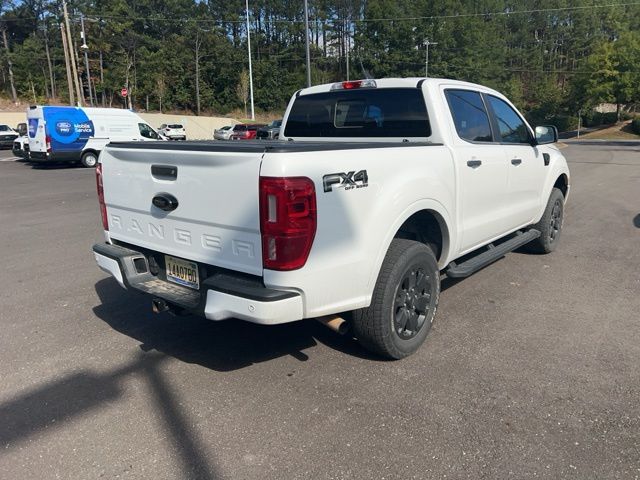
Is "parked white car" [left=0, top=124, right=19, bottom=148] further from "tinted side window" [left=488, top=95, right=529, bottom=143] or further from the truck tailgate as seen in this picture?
"tinted side window" [left=488, top=95, right=529, bottom=143]

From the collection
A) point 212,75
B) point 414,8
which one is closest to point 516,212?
point 212,75

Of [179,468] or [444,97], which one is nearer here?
[179,468]

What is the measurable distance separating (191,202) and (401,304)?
5.15ft

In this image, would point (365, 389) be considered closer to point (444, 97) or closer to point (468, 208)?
point (468, 208)

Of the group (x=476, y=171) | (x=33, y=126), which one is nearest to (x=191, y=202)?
(x=476, y=171)

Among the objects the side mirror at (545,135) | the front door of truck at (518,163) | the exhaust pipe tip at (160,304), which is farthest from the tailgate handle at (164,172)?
the side mirror at (545,135)

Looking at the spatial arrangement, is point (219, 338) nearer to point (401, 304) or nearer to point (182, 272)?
point (182, 272)

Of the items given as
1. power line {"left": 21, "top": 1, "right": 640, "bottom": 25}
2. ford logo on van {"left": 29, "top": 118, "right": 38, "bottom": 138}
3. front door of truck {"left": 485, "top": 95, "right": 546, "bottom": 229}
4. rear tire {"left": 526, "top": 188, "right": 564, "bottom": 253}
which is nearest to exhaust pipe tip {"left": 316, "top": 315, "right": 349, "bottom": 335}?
front door of truck {"left": 485, "top": 95, "right": 546, "bottom": 229}

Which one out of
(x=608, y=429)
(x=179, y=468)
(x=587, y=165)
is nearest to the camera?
(x=179, y=468)

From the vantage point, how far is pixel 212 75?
72.1 metres

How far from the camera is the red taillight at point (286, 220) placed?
2.78 m

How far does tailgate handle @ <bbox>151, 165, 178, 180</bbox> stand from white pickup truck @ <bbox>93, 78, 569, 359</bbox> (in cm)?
1

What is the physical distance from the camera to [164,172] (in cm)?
339

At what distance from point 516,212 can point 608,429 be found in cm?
281
